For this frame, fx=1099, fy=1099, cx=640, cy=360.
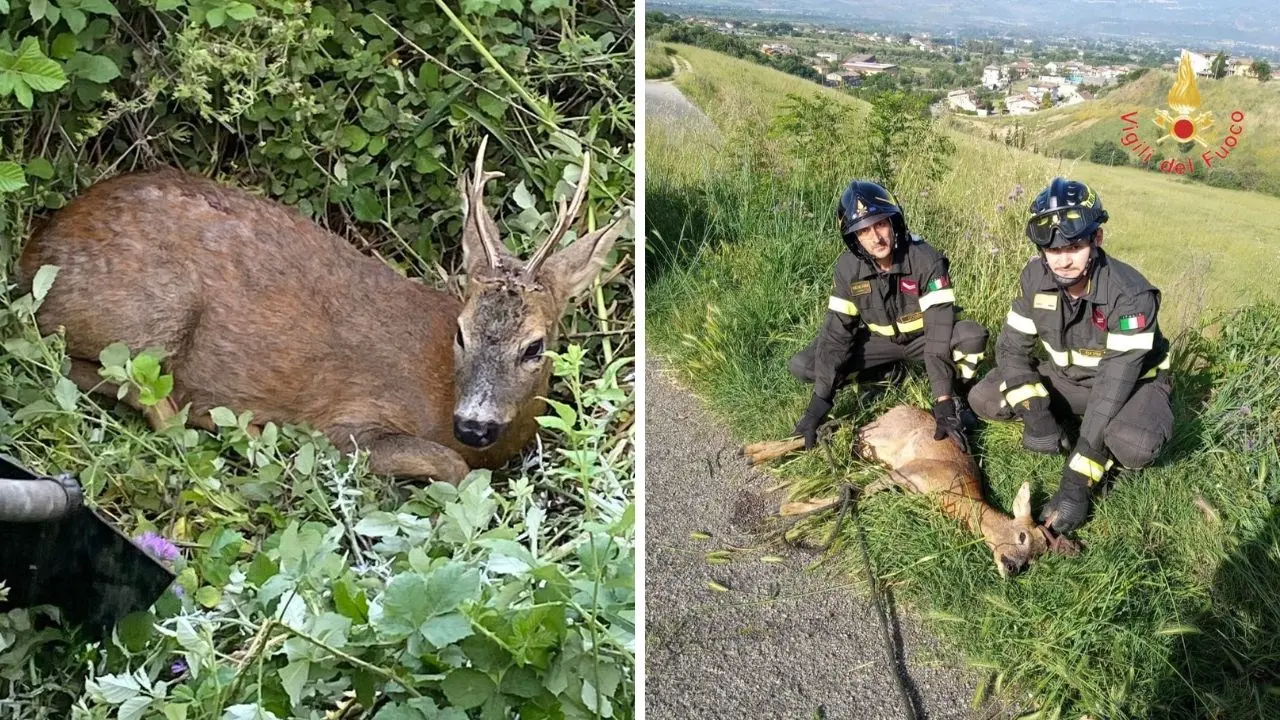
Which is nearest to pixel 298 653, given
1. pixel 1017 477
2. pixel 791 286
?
pixel 791 286

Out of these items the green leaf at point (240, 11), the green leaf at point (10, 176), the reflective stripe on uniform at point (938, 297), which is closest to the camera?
the reflective stripe on uniform at point (938, 297)

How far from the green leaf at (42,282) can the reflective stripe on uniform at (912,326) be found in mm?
1662

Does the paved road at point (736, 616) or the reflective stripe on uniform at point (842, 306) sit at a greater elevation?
the reflective stripe on uniform at point (842, 306)

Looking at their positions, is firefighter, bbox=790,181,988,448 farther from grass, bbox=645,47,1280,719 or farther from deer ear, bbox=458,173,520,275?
deer ear, bbox=458,173,520,275

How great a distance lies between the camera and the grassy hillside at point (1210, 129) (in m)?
1.69

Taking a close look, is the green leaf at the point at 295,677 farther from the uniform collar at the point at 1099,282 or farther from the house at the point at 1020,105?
the house at the point at 1020,105

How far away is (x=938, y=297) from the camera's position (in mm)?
1903

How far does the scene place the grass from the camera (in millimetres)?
1685

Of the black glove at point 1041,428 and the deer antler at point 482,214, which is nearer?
the black glove at point 1041,428

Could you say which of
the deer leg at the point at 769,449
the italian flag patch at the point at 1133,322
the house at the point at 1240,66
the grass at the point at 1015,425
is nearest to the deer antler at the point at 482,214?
the grass at the point at 1015,425

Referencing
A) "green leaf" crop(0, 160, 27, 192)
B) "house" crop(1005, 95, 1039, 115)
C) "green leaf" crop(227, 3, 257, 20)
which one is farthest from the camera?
"green leaf" crop(227, 3, 257, 20)

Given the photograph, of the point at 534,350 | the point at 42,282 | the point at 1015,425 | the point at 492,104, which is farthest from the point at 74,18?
the point at 1015,425

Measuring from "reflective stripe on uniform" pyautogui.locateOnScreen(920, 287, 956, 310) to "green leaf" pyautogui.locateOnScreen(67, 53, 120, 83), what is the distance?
5.18ft

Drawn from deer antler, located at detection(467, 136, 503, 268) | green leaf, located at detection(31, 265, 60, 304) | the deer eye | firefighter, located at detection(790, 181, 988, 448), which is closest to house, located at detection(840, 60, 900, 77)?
firefighter, located at detection(790, 181, 988, 448)
